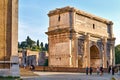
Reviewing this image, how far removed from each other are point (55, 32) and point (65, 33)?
Result: 7.09 ft

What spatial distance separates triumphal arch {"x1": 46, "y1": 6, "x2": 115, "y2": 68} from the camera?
43.8m

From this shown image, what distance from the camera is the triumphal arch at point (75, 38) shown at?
4378 cm

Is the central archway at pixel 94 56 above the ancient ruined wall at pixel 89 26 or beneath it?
beneath

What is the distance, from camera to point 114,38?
53062mm

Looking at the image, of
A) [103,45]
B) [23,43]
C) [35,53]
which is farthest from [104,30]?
[23,43]

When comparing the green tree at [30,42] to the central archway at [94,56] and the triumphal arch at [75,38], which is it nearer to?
the central archway at [94,56]

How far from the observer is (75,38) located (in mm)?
43938

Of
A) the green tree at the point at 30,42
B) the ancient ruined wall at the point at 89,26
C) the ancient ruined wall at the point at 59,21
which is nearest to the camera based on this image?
the ancient ruined wall at the point at 59,21

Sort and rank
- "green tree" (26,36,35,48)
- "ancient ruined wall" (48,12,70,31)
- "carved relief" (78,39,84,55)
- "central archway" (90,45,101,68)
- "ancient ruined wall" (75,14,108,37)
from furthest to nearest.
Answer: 1. "green tree" (26,36,35,48)
2. "central archway" (90,45,101,68)
3. "carved relief" (78,39,84,55)
4. "ancient ruined wall" (75,14,108,37)
5. "ancient ruined wall" (48,12,70,31)

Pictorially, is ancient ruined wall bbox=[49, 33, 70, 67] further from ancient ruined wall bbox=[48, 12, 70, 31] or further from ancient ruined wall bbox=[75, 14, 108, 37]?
ancient ruined wall bbox=[75, 14, 108, 37]

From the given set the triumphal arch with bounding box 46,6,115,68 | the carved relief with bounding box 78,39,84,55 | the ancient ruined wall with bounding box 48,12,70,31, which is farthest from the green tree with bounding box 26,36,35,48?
the carved relief with bounding box 78,39,84,55

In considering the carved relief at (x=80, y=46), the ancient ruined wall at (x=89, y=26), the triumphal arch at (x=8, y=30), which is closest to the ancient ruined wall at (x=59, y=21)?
the ancient ruined wall at (x=89, y=26)

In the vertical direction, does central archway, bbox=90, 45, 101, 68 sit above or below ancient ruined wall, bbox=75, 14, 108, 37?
below

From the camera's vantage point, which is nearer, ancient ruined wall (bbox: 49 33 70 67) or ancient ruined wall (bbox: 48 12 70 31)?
ancient ruined wall (bbox: 49 33 70 67)
